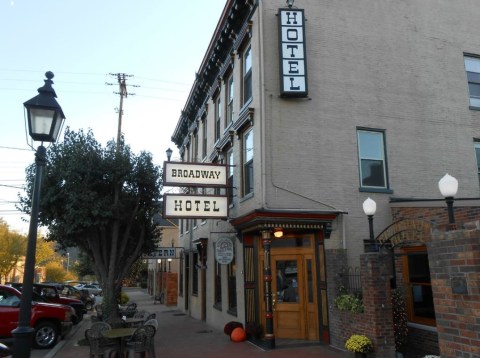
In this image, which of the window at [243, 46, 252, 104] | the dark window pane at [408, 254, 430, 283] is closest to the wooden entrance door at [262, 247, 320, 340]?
the dark window pane at [408, 254, 430, 283]

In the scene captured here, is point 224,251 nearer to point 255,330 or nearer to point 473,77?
point 255,330

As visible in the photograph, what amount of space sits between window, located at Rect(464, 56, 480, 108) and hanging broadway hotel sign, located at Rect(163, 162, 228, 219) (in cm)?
870

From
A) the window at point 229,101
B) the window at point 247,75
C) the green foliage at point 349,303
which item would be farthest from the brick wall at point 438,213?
the window at point 229,101

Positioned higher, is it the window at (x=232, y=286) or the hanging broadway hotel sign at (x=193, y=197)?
the hanging broadway hotel sign at (x=193, y=197)

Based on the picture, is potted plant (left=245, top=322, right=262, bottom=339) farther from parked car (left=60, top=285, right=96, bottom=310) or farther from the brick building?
parked car (left=60, top=285, right=96, bottom=310)

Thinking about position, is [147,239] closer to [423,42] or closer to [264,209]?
[264,209]

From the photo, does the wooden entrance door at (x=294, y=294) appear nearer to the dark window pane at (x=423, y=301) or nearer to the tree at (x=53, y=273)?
the dark window pane at (x=423, y=301)

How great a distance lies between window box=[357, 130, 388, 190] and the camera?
40.6 ft

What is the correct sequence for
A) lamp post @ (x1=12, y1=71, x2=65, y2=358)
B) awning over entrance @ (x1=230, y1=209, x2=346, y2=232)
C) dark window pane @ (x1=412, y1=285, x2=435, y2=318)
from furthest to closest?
awning over entrance @ (x1=230, y1=209, x2=346, y2=232)
dark window pane @ (x1=412, y1=285, x2=435, y2=318)
lamp post @ (x1=12, y1=71, x2=65, y2=358)

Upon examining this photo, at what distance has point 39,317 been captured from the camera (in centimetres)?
1312

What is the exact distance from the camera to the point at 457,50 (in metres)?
14.2

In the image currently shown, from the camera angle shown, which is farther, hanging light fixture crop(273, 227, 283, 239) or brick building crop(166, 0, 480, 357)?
hanging light fixture crop(273, 227, 283, 239)

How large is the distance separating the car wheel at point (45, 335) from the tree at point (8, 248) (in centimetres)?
2923

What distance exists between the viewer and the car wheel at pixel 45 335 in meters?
13.1
